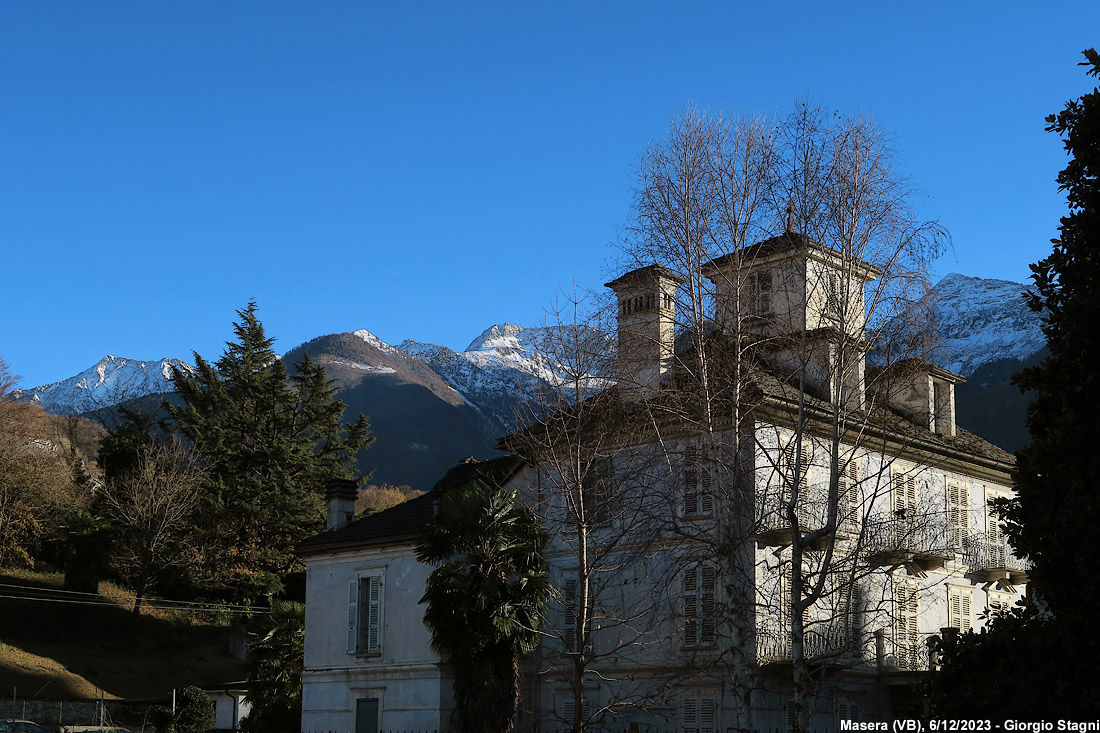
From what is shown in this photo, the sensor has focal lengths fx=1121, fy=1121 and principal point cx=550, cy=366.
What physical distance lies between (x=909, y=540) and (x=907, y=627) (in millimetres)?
3769

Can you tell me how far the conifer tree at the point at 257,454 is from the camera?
55062 mm

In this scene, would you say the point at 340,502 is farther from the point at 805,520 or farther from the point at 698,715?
the point at 805,520

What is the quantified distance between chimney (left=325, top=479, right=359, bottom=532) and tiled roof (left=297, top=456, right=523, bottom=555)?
1263mm

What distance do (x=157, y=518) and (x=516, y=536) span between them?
36.9m

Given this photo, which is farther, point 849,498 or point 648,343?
point 849,498

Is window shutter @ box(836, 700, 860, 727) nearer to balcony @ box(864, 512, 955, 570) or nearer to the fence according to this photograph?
balcony @ box(864, 512, 955, 570)

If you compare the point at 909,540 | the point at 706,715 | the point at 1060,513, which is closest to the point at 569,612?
the point at 706,715

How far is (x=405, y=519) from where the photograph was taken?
3216 centimetres

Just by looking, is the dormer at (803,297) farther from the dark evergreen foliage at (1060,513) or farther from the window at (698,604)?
the dark evergreen foliage at (1060,513)

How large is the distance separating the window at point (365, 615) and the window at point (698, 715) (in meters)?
9.34

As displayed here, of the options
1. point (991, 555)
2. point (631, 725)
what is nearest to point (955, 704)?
point (631, 725)

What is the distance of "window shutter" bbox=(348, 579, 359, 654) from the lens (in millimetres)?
31969

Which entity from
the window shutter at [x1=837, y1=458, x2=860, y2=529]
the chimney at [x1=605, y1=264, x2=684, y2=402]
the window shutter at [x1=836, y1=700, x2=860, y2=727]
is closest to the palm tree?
the chimney at [x1=605, y1=264, x2=684, y2=402]

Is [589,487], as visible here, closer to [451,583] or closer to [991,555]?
[451,583]
